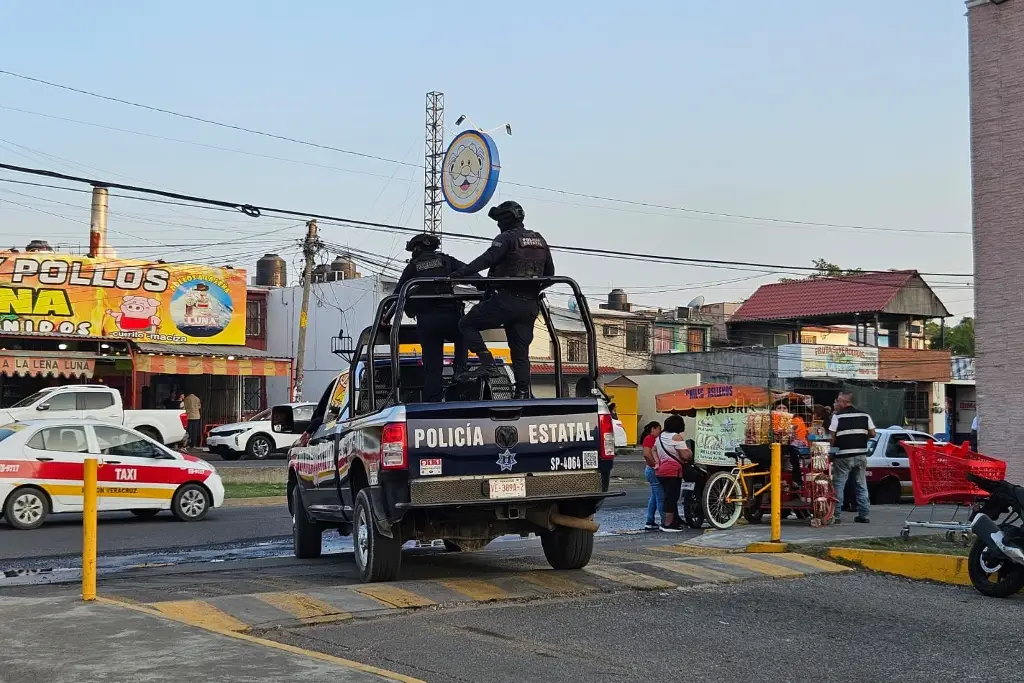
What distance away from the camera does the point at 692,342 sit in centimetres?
6131

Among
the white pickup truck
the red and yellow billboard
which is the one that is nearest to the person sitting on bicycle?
the white pickup truck

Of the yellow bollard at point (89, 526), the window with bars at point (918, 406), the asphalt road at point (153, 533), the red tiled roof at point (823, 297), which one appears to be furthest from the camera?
the red tiled roof at point (823, 297)

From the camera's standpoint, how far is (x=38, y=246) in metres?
45.4

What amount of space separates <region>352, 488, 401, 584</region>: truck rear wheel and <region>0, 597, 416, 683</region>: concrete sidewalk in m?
2.03

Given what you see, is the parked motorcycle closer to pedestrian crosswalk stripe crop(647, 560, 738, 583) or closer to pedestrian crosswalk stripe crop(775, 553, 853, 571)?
pedestrian crosswalk stripe crop(775, 553, 853, 571)

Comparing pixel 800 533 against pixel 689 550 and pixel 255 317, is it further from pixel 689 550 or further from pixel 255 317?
Answer: pixel 255 317

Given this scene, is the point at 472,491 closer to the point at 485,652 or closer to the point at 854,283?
the point at 485,652

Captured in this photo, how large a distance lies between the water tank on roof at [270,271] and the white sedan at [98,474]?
41.1 meters

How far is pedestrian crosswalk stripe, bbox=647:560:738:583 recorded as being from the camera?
33.4ft

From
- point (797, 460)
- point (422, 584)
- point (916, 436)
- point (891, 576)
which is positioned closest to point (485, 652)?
point (422, 584)

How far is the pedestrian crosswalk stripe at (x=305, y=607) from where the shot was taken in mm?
8234

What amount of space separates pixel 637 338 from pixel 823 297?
925 cm

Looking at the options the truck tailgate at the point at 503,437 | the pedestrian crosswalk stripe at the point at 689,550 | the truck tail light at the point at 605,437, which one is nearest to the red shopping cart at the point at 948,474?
the pedestrian crosswalk stripe at the point at 689,550

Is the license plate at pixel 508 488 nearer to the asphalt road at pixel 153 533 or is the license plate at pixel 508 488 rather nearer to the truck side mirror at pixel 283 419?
the truck side mirror at pixel 283 419
